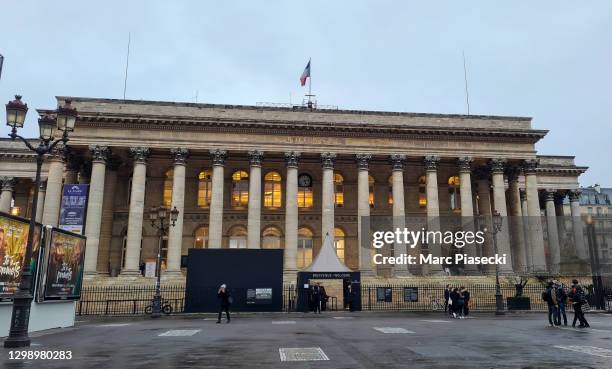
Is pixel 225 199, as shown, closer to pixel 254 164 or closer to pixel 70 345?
pixel 254 164

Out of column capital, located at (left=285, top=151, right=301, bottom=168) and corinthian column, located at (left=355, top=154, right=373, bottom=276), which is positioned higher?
column capital, located at (left=285, top=151, right=301, bottom=168)

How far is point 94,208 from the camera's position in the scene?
34250mm

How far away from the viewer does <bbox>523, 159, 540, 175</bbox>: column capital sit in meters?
38.8

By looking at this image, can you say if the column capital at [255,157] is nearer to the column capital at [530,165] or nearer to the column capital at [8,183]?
the column capital at [530,165]

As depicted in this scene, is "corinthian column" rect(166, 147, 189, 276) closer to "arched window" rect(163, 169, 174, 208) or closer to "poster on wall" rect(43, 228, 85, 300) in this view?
"arched window" rect(163, 169, 174, 208)

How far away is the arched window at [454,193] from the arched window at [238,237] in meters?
18.7

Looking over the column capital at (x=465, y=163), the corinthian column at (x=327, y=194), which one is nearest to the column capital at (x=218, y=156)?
the corinthian column at (x=327, y=194)

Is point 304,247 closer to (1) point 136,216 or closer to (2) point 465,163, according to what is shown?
(1) point 136,216

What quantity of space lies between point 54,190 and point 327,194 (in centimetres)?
1998

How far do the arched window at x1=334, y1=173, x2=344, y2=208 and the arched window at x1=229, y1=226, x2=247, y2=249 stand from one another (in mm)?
8423

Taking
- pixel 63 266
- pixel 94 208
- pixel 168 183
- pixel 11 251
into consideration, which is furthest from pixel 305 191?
pixel 11 251

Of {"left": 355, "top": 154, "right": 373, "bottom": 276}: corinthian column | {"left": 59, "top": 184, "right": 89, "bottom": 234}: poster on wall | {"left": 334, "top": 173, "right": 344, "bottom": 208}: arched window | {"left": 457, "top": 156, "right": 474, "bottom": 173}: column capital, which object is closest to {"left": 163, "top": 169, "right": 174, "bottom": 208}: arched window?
{"left": 59, "top": 184, "right": 89, "bottom": 234}: poster on wall

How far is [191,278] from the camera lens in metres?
24.7

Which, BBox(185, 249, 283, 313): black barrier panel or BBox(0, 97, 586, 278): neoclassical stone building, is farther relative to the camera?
BBox(0, 97, 586, 278): neoclassical stone building
